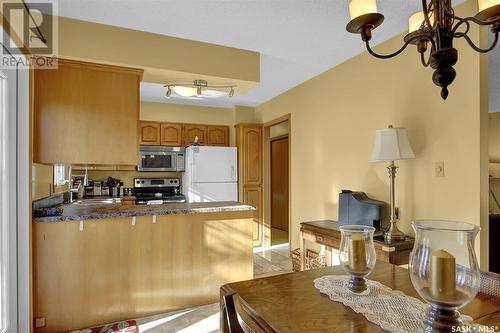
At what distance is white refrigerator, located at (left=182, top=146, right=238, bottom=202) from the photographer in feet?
14.8

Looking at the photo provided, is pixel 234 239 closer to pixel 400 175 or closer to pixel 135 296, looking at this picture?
pixel 135 296

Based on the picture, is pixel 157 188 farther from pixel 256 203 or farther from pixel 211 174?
pixel 256 203

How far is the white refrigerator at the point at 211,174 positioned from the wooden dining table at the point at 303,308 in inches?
130

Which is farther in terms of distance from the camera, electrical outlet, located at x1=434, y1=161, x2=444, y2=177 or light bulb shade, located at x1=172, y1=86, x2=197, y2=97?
light bulb shade, located at x1=172, y1=86, x2=197, y2=97

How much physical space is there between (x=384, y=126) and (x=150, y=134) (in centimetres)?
359

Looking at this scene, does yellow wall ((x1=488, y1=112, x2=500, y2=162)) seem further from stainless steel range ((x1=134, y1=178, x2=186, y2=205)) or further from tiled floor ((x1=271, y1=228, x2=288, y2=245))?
stainless steel range ((x1=134, y1=178, x2=186, y2=205))

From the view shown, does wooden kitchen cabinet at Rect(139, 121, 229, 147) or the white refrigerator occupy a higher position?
wooden kitchen cabinet at Rect(139, 121, 229, 147)

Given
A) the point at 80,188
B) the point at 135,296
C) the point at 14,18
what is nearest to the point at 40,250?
the point at 135,296

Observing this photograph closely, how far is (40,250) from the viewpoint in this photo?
2.16m

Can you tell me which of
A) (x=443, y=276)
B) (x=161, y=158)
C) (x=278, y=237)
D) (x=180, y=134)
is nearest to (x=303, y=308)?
(x=443, y=276)

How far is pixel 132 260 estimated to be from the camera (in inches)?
97.5

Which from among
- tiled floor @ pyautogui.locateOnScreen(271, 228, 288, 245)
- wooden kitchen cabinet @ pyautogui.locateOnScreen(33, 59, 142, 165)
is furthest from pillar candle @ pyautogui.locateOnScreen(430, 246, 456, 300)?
tiled floor @ pyautogui.locateOnScreen(271, 228, 288, 245)

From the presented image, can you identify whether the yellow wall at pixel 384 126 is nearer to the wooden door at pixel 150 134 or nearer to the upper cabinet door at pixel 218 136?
the upper cabinet door at pixel 218 136

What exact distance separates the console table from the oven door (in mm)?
2690
